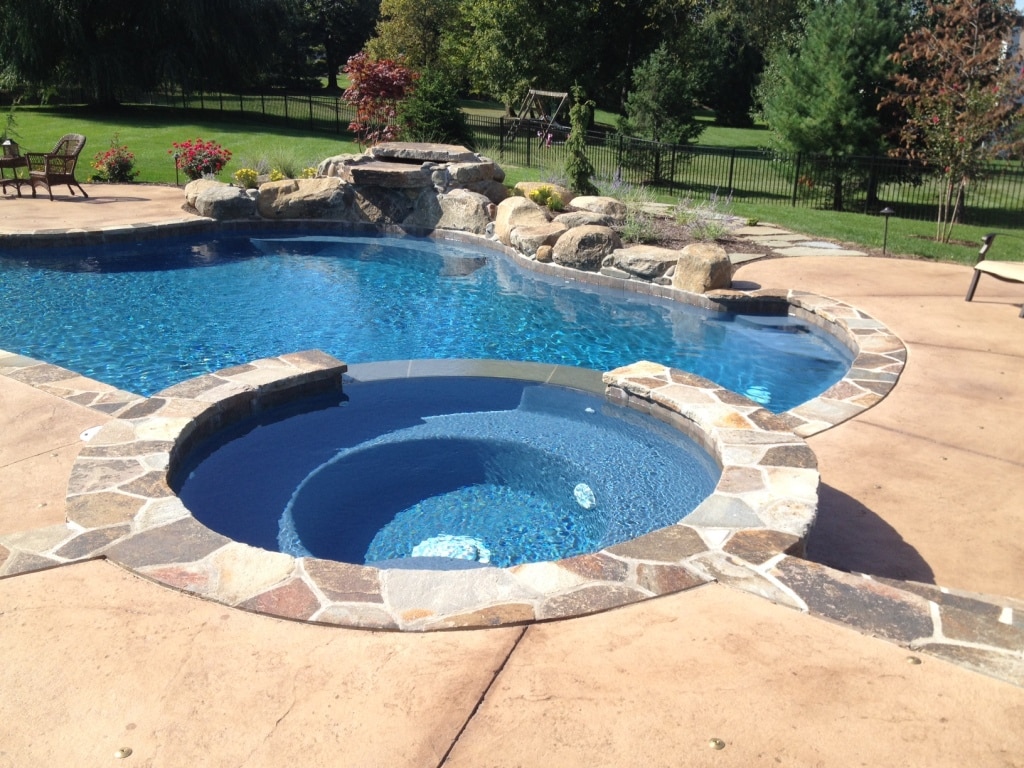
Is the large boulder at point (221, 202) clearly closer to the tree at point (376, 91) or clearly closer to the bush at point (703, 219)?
the tree at point (376, 91)

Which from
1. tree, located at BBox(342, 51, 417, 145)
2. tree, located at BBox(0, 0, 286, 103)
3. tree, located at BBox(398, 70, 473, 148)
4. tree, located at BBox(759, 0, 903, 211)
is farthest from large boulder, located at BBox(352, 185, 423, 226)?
tree, located at BBox(0, 0, 286, 103)

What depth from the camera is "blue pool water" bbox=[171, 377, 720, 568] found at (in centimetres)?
526

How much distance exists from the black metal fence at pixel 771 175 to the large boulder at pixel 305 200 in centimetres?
365

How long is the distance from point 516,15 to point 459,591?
2511 cm

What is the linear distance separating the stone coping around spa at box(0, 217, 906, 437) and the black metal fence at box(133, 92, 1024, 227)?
373cm

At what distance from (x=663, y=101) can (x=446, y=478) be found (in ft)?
52.2

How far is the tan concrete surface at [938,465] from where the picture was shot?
454 cm

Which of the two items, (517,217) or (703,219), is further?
(703,219)

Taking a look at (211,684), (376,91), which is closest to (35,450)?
(211,684)

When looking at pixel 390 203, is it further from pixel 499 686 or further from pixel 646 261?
pixel 499 686

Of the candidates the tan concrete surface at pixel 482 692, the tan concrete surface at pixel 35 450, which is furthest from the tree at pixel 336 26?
the tan concrete surface at pixel 482 692

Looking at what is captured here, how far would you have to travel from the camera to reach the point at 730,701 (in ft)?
10.0

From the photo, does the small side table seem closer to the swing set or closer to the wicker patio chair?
the wicker patio chair

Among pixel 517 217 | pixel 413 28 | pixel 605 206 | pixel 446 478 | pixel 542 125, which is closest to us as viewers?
pixel 446 478
